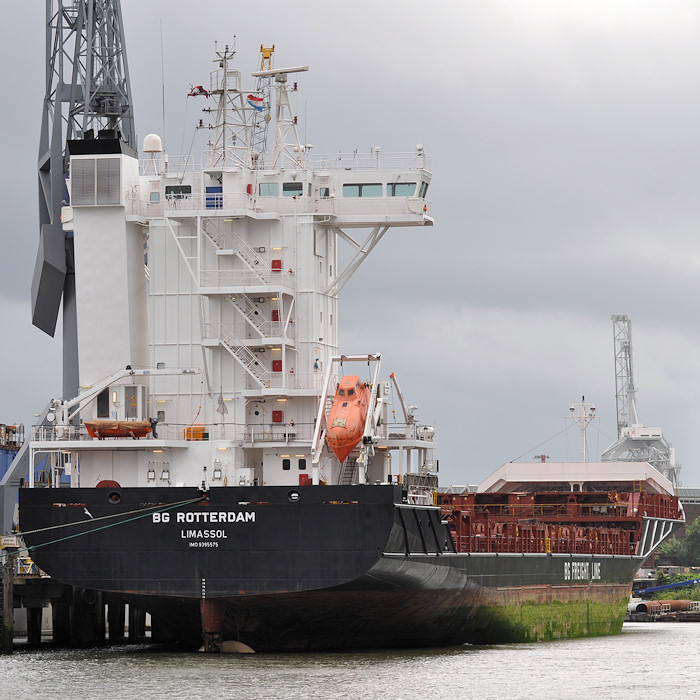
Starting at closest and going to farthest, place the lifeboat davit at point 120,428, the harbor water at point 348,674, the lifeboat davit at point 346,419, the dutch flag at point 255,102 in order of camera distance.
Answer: the harbor water at point 348,674 < the lifeboat davit at point 346,419 < the lifeboat davit at point 120,428 < the dutch flag at point 255,102

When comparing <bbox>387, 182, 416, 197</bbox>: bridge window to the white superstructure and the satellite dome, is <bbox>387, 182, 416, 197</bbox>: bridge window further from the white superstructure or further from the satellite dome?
the satellite dome

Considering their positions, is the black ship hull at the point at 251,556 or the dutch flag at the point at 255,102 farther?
the dutch flag at the point at 255,102

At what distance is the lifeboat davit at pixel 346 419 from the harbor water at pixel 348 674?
445 cm

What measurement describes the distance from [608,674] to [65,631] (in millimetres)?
13792

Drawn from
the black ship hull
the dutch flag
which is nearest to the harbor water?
the black ship hull

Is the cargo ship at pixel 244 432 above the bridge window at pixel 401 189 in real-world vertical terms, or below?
below

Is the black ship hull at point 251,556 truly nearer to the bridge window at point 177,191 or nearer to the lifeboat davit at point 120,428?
the lifeboat davit at point 120,428

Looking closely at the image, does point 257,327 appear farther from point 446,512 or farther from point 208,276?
point 446,512

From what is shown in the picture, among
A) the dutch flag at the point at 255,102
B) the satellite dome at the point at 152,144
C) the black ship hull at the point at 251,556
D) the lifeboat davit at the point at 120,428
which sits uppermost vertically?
the dutch flag at the point at 255,102

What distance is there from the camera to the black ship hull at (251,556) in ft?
102

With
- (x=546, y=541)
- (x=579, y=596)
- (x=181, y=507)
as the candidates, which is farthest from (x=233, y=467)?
(x=579, y=596)

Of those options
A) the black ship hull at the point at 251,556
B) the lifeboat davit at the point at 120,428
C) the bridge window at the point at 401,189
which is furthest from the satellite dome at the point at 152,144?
the black ship hull at the point at 251,556

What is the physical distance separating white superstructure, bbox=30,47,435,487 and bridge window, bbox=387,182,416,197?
34 mm

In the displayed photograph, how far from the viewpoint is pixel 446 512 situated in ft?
132
